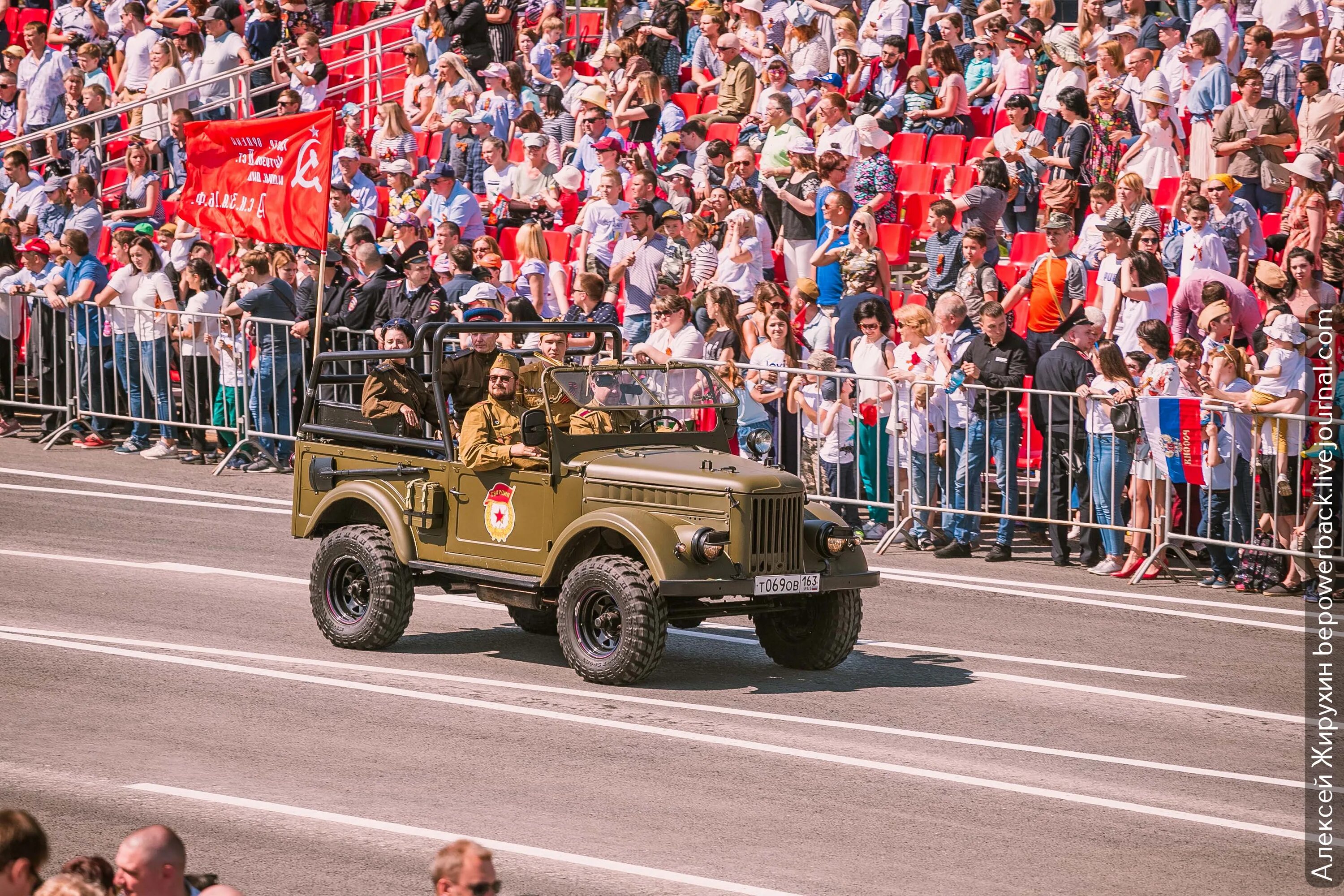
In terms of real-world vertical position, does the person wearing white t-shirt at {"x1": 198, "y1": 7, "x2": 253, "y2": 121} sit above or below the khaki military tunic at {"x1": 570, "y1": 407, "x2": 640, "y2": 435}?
above

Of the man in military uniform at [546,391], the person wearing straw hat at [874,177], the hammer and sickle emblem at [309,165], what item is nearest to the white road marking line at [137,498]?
the hammer and sickle emblem at [309,165]

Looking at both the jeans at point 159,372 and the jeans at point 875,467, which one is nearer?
the jeans at point 875,467

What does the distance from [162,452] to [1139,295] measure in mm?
10077

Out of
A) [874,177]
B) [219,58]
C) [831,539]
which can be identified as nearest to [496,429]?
[831,539]

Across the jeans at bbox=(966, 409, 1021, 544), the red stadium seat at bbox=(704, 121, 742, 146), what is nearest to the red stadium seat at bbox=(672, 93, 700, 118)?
the red stadium seat at bbox=(704, 121, 742, 146)

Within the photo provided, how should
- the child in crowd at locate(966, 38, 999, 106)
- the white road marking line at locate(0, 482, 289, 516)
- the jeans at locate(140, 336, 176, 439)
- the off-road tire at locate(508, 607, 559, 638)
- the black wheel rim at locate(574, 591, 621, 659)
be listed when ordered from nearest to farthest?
the black wheel rim at locate(574, 591, 621, 659)
the off-road tire at locate(508, 607, 559, 638)
the white road marking line at locate(0, 482, 289, 516)
the jeans at locate(140, 336, 176, 439)
the child in crowd at locate(966, 38, 999, 106)

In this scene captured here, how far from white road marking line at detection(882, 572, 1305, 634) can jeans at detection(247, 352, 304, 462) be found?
6751mm

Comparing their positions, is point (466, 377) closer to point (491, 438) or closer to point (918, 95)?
point (491, 438)

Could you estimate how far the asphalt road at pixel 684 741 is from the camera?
8.54 metres

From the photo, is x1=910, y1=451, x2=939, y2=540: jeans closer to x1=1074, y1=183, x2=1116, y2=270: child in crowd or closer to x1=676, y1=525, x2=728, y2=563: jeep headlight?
x1=1074, y1=183, x2=1116, y2=270: child in crowd

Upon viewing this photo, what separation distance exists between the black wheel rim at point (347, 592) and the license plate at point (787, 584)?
2777 millimetres

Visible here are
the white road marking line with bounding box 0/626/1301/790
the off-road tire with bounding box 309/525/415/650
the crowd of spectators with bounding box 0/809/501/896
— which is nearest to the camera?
the crowd of spectators with bounding box 0/809/501/896

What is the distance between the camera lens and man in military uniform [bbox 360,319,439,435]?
12852 millimetres

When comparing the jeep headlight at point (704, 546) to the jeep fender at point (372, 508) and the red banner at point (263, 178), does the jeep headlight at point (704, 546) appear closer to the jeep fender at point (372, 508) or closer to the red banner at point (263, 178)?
the jeep fender at point (372, 508)
